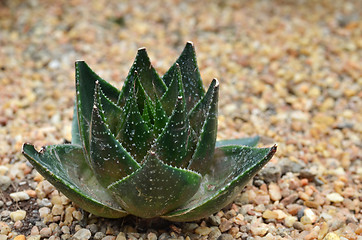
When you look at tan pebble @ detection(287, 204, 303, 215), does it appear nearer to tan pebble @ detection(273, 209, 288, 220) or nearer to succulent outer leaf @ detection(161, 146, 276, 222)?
tan pebble @ detection(273, 209, 288, 220)

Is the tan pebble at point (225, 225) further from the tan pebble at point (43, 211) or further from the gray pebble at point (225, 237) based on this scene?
the tan pebble at point (43, 211)

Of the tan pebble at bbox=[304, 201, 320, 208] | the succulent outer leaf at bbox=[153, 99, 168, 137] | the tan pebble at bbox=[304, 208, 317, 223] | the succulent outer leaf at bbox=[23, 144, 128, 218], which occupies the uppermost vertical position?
the succulent outer leaf at bbox=[153, 99, 168, 137]

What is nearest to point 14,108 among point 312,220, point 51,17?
point 51,17

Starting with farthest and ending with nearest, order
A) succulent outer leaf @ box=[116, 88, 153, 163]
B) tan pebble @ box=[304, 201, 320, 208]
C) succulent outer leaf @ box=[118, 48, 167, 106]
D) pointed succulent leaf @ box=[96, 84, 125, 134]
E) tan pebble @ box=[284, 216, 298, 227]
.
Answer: tan pebble @ box=[304, 201, 320, 208] < tan pebble @ box=[284, 216, 298, 227] < succulent outer leaf @ box=[118, 48, 167, 106] < pointed succulent leaf @ box=[96, 84, 125, 134] < succulent outer leaf @ box=[116, 88, 153, 163]

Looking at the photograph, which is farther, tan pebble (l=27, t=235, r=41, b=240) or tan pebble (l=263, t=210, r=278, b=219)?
tan pebble (l=263, t=210, r=278, b=219)

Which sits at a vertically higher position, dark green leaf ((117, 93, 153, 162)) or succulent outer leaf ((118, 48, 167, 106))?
succulent outer leaf ((118, 48, 167, 106))

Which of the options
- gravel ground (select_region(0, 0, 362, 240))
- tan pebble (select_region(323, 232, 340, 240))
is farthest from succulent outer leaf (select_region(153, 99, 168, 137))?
tan pebble (select_region(323, 232, 340, 240))

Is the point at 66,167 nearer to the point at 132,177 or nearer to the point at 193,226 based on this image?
the point at 132,177

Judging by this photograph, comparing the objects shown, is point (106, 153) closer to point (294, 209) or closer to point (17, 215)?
point (17, 215)
